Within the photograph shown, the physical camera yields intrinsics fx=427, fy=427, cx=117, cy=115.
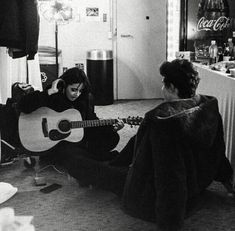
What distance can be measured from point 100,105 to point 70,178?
2938mm

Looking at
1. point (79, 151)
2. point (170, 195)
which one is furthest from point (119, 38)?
point (170, 195)

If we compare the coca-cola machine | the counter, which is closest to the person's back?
the counter

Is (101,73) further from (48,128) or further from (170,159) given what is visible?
(170,159)

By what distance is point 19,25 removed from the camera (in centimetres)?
242

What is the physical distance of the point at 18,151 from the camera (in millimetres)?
3393

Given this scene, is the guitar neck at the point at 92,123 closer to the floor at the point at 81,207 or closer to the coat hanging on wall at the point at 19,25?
the floor at the point at 81,207

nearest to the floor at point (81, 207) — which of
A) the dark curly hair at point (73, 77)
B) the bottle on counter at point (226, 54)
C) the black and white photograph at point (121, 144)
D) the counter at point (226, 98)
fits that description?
the black and white photograph at point (121, 144)

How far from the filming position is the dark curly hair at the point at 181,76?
2.23m

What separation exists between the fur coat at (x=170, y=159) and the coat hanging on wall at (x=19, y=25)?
87 centimetres

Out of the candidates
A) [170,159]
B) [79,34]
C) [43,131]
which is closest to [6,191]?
[43,131]

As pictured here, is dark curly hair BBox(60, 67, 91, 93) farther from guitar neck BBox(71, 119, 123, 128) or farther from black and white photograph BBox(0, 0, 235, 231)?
guitar neck BBox(71, 119, 123, 128)

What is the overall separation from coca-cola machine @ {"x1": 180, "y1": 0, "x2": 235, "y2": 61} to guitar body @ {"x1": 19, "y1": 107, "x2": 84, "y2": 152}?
56.8 inches

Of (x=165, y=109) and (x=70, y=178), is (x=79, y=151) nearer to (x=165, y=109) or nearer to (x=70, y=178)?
(x=70, y=178)

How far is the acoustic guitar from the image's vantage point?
2998mm
